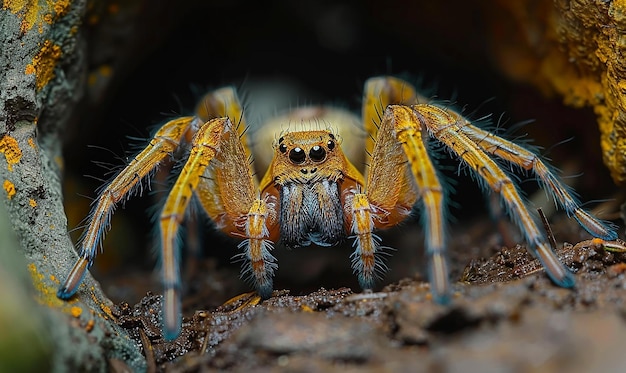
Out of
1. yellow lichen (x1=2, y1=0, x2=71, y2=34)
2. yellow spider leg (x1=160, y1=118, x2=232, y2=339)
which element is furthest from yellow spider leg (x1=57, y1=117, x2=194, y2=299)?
yellow lichen (x1=2, y1=0, x2=71, y2=34)

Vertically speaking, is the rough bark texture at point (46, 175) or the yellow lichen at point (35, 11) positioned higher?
the yellow lichen at point (35, 11)

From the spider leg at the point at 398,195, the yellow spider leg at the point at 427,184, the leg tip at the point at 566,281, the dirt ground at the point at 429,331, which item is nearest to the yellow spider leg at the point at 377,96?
the spider leg at the point at 398,195

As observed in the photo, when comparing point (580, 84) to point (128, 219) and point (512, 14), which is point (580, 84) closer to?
point (512, 14)

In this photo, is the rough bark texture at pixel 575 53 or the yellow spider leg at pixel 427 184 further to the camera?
the rough bark texture at pixel 575 53

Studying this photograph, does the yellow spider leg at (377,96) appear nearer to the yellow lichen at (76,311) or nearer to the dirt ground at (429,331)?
the dirt ground at (429,331)

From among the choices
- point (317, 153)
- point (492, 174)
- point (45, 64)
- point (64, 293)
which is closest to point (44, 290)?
point (64, 293)

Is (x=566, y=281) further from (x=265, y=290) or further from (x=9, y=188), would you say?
(x=9, y=188)
